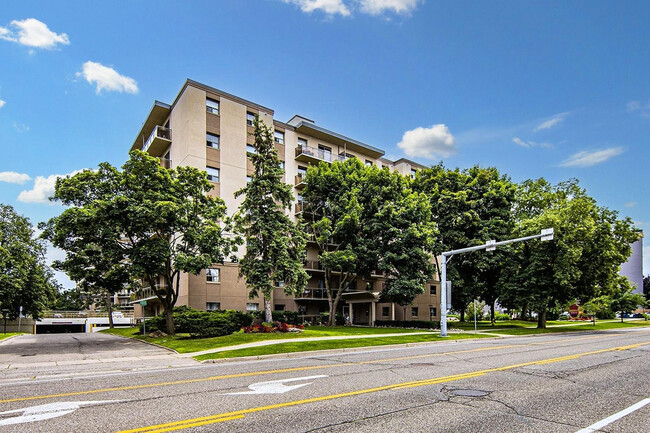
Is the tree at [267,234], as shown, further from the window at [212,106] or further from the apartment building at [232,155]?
the window at [212,106]

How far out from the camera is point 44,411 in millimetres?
7277

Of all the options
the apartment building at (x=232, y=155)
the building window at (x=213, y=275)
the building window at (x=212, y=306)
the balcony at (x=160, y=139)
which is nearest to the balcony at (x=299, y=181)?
the apartment building at (x=232, y=155)

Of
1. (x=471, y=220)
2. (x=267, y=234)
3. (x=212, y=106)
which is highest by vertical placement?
(x=212, y=106)

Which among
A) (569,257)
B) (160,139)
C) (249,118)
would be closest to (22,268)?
(160,139)

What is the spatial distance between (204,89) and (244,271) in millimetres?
16419

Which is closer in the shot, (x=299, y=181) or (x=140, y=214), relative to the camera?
(x=140, y=214)

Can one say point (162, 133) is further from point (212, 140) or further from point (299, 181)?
point (299, 181)

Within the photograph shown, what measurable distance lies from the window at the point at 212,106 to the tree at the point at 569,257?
→ 89.6ft

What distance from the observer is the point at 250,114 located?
3978cm

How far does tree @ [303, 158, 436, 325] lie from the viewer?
3422 cm

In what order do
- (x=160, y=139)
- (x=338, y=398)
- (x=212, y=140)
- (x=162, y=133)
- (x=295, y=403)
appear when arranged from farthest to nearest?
(x=162, y=133) < (x=160, y=139) < (x=212, y=140) < (x=338, y=398) < (x=295, y=403)

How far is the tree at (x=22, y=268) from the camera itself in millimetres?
39188

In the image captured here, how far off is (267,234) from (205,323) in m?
7.37

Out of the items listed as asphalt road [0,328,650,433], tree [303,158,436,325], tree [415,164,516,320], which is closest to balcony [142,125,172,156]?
tree [303,158,436,325]
